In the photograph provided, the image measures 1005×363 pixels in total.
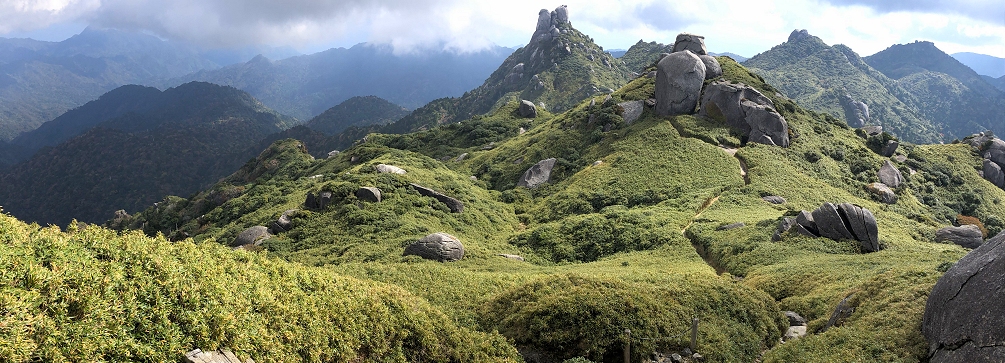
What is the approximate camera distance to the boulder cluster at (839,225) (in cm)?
3341

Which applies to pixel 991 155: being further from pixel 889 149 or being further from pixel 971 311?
pixel 971 311

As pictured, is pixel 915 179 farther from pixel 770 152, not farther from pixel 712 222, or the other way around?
pixel 712 222

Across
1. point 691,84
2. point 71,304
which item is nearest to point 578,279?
point 71,304

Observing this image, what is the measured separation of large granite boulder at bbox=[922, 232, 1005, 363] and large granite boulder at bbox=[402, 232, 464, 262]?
26.5m

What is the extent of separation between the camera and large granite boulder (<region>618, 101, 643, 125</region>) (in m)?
70.2

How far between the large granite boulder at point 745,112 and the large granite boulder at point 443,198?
39.6 meters

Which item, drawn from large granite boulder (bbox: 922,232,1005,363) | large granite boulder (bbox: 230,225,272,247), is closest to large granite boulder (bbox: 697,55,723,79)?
large granite boulder (bbox: 922,232,1005,363)

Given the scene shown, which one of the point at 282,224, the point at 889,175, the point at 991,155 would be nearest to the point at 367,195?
the point at 282,224

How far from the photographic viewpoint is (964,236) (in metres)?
39.2

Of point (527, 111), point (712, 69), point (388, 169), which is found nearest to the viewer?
point (388, 169)

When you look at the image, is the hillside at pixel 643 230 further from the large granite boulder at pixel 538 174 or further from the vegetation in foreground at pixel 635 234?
the large granite boulder at pixel 538 174

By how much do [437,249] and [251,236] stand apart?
19124 millimetres

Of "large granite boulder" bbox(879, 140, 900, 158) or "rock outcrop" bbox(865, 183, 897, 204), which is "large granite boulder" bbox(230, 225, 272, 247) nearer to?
"rock outcrop" bbox(865, 183, 897, 204)

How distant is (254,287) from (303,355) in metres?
2.55
